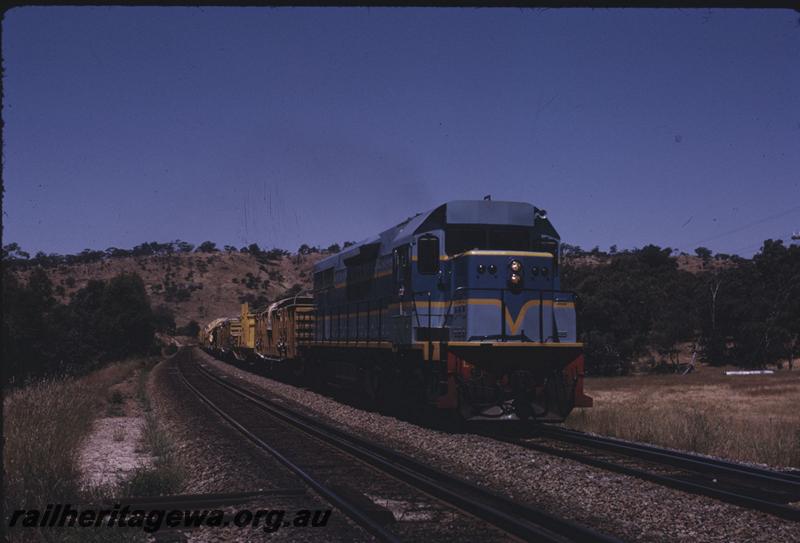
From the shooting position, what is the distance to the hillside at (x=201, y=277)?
6304 inches

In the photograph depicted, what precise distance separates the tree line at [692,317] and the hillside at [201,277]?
86.7 meters

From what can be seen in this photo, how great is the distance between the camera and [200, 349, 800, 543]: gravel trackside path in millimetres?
8211

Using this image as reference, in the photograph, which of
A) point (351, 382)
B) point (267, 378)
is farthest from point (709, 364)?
point (351, 382)

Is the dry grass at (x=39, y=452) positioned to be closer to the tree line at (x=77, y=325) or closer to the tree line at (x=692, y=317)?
the tree line at (x=77, y=325)

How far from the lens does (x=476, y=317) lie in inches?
618

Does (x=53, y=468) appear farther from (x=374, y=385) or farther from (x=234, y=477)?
(x=374, y=385)

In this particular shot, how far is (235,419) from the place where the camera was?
770 inches

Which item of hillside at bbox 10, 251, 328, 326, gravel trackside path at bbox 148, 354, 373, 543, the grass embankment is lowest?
gravel trackside path at bbox 148, 354, 373, 543

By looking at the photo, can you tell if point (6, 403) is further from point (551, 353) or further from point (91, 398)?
point (551, 353)

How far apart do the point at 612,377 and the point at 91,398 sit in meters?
53.3

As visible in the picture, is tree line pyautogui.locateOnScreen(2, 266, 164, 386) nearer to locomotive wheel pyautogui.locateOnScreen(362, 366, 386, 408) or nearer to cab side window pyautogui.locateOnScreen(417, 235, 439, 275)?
locomotive wheel pyautogui.locateOnScreen(362, 366, 386, 408)

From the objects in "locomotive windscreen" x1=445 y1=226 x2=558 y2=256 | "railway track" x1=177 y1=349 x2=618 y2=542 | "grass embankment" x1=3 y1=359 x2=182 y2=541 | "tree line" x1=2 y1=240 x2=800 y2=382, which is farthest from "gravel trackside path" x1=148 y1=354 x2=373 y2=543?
"tree line" x1=2 y1=240 x2=800 y2=382

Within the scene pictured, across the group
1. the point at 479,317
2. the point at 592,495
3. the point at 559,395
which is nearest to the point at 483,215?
the point at 479,317

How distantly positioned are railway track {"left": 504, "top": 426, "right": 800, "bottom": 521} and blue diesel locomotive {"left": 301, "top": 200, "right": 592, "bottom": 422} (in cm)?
111
